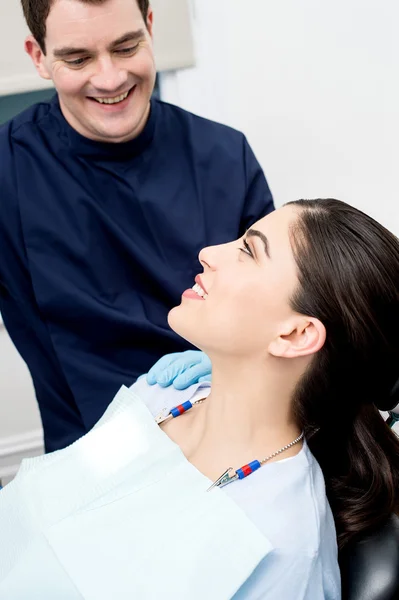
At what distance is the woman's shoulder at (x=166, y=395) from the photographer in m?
1.39

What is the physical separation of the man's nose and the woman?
0.56m

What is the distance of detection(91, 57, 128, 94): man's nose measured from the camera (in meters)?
1.57

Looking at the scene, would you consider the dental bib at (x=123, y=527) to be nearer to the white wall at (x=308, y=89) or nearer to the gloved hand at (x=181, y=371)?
the gloved hand at (x=181, y=371)

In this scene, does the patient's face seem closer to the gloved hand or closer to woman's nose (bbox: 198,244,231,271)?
woman's nose (bbox: 198,244,231,271)

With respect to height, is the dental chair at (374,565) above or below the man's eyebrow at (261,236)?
below

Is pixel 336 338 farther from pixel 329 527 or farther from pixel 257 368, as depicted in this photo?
pixel 329 527

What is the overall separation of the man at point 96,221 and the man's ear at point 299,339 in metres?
0.54

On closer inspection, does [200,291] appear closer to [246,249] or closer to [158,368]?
[246,249]

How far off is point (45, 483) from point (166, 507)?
0.24 meters

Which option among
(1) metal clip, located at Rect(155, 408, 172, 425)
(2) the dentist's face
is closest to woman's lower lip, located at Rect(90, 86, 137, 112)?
(2) the dentist's face

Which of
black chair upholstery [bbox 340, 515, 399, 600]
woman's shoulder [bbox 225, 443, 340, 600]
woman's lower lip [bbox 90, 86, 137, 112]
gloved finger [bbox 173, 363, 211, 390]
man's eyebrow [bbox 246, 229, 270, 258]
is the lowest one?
black chair upholstery [bbox 340, 515, 399, 600]

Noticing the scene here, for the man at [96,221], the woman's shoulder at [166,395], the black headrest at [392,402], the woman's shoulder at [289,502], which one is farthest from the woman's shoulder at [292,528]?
the man at [96,221]

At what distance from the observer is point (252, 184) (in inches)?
72.0

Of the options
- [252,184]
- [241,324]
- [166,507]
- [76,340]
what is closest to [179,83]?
[252,184]
